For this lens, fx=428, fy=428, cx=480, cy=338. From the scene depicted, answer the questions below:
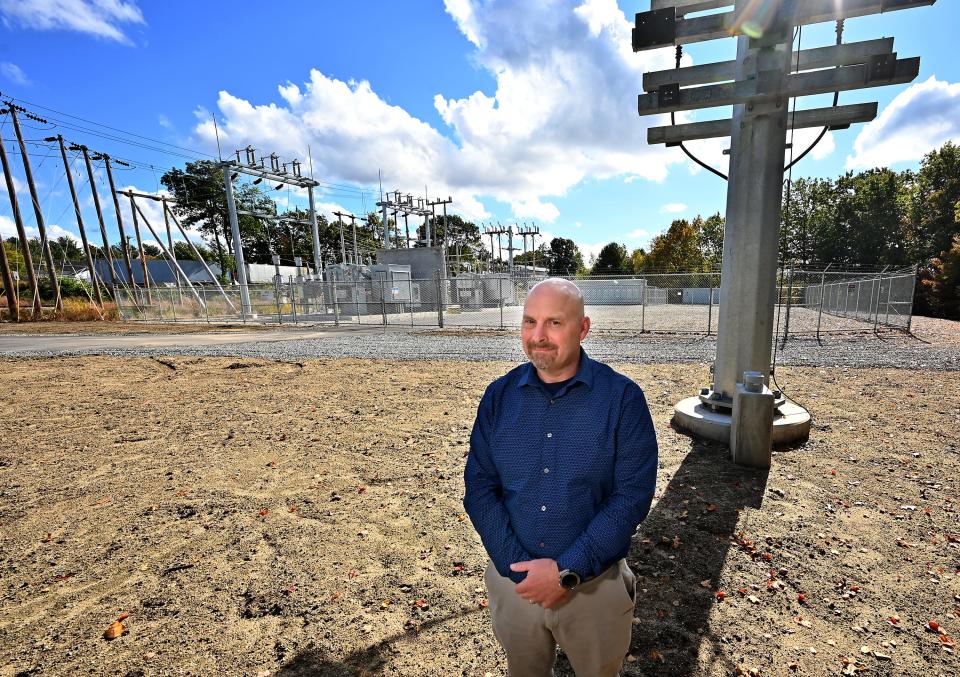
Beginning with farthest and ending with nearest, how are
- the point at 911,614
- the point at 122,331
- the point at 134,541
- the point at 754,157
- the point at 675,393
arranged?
the point at 122,331 < the point at 675,393 < the point at 754,157 < the point at 134,541 < the point at 911,614

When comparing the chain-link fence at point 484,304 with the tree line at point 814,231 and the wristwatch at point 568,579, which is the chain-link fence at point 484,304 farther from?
the wristwatch at point 568,579

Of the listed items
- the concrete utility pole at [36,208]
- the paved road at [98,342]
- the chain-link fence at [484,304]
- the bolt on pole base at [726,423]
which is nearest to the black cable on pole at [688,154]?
the bolt on pole base at [726,423]

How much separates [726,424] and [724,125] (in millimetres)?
3234

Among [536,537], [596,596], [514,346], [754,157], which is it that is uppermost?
[754,157]

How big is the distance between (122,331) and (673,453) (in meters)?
24.2

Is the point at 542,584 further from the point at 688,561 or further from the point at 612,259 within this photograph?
the point at 612,259

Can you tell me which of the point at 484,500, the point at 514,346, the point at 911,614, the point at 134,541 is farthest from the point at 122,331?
the point at 911,614

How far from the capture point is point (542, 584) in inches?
59.4

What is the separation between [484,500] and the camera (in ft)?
5.72

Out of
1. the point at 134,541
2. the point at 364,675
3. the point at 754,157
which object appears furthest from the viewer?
the point at 754,157

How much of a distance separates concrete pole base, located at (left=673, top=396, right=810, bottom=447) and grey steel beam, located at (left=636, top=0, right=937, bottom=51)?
3784 mm

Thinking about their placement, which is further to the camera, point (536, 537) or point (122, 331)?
point (122, 331)

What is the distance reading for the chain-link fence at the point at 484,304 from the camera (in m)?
16.1

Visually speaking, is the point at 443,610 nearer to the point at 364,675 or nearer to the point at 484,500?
the point at 364,675
